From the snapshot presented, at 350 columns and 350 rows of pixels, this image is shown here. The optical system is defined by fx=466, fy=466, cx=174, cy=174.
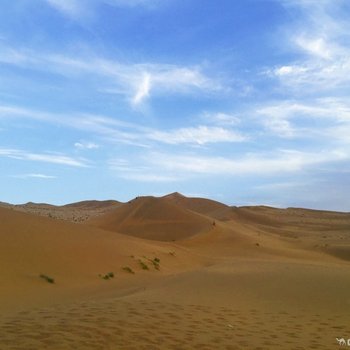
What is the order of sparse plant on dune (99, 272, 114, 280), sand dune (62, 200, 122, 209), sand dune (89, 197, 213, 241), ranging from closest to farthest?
1. sparse plant on dune (99, 272, 114, 280)
2. sand dune (89, 197, 213, 241)
3. sand dune (62, 200, 122, 209)

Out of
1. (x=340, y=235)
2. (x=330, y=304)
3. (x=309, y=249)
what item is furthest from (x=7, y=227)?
(x=340, y=235)

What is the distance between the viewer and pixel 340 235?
1919 inches

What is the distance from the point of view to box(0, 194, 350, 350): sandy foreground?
7.52 m

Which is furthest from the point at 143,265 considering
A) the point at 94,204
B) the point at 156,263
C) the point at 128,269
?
the point at 94,204

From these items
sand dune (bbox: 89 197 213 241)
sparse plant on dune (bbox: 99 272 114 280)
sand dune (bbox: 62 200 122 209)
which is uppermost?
sand dune (bbox: 62 200 122 209)

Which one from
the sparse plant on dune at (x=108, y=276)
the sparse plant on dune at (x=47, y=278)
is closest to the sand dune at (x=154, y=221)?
the sparse plant on dune at (x=108, y=276)

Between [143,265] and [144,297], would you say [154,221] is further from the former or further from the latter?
[144,297]

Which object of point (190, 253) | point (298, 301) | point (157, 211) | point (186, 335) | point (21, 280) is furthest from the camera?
point (157, 211)

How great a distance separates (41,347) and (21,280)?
31.2 feet

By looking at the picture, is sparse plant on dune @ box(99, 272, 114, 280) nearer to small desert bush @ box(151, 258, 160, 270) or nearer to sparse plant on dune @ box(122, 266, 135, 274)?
sparse plant on dune @ box(122, 266, 135, 274)

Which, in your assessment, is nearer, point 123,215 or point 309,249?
point 309,249

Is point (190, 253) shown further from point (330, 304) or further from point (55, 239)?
point (330, 304)

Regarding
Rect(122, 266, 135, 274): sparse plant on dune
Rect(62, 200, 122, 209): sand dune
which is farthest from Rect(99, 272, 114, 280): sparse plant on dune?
Rect(62, 200, 122, 209): sand dune

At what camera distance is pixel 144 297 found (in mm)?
11602
